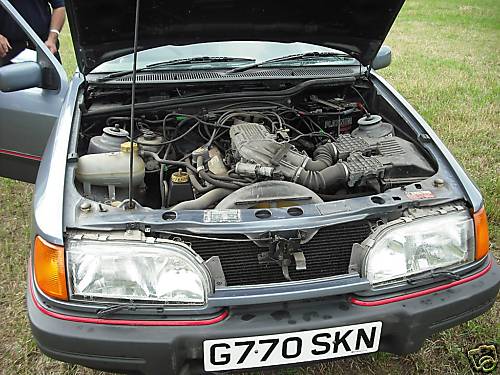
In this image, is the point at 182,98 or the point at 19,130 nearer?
the point at 182,98

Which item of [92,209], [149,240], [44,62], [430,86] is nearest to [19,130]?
[44,62]

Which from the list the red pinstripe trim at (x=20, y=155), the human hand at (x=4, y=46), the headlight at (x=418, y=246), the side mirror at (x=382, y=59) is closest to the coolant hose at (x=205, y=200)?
the headlight at (x=418, y=246)

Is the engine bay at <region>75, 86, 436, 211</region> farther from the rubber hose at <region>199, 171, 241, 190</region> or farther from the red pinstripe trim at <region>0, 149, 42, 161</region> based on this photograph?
the red pinstripe trim at <region>0, 149, 42, 161</region>

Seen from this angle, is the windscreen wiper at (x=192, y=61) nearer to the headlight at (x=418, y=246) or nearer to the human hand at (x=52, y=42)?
→ the human hand at (x=52, y=42)

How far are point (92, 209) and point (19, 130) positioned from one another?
1.45 m

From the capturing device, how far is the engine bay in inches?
80.4

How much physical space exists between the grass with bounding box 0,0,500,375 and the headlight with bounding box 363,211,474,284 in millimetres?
516

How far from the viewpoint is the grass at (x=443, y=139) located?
2283 millimetres

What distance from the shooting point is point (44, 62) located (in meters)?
2.76

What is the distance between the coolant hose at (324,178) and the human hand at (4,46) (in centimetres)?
242

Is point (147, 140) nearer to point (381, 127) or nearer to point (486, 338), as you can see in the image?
point (381, 127)

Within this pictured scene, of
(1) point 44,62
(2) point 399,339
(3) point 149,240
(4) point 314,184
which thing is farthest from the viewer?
(1) point 44,62

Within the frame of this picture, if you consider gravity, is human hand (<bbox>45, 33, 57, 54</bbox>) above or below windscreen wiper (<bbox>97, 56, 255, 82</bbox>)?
below

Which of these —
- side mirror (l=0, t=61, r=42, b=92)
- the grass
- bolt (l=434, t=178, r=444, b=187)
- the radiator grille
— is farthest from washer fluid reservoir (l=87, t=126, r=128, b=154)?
bolt (l=434, t=178, r=444, b=187)
